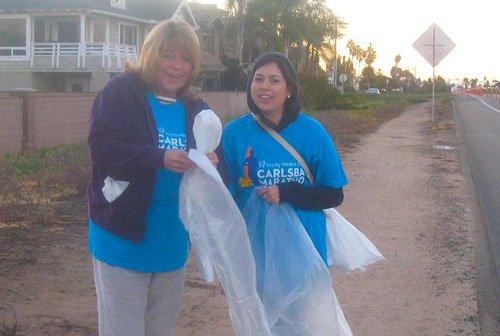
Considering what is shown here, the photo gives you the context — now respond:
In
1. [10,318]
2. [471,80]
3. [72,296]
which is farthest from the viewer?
[471,80]

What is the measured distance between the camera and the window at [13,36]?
37312 mm

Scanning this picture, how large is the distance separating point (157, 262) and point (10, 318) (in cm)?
232

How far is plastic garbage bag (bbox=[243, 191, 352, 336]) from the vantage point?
3.48 meters

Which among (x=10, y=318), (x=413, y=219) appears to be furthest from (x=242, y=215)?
(x=413, y=219)

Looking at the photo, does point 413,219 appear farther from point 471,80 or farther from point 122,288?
point 471,80

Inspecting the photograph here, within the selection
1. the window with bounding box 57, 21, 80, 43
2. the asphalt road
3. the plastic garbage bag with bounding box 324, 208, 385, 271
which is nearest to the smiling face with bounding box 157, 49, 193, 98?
the plastic garbage bag with bounding box 324, 208, 385, 271

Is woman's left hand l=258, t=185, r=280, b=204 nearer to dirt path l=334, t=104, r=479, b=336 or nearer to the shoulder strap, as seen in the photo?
the shoulder strap

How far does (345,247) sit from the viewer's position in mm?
3746

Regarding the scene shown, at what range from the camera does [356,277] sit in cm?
689

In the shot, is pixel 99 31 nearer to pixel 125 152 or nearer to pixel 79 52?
pixel 79 52

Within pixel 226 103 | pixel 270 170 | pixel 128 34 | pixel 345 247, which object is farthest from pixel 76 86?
pixel 270 170

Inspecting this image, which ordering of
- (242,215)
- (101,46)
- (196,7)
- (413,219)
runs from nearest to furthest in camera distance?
(242,215) < (413,219) < (101,46) < (196,7)

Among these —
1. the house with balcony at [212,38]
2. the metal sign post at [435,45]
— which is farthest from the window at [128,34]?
the metal sign post at [435,45]

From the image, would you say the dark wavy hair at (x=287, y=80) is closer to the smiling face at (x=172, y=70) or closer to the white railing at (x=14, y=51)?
the smiling face at (x=172, y=70)
